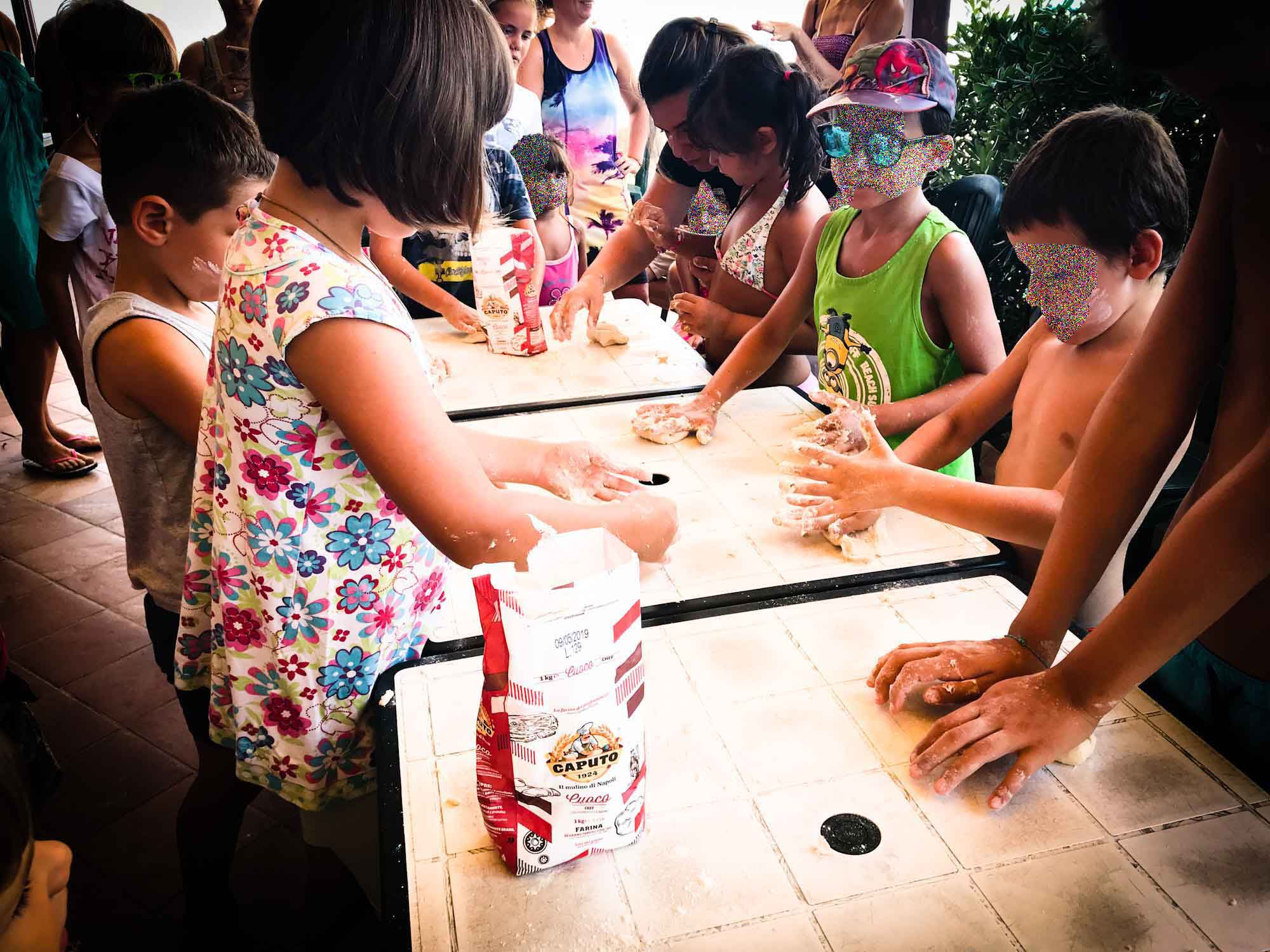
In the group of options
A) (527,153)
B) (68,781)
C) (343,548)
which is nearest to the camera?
(343,548)

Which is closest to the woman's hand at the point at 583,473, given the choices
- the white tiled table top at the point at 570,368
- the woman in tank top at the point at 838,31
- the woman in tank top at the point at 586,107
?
the white tiled table top at the point at 570,368

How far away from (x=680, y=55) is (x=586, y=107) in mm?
1574

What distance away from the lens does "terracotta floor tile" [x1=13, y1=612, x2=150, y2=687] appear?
2.81 meters

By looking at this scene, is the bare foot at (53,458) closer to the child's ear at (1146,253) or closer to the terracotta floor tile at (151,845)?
the terracotta floor tile at (151,845)

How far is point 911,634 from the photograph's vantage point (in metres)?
1.26

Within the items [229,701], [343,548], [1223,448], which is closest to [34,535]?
[229,701]

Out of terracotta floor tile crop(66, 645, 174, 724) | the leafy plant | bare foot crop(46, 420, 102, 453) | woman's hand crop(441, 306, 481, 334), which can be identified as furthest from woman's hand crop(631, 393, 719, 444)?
bare foot crop(46, 420, 102, 453)

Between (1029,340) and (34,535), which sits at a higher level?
(1029,340)

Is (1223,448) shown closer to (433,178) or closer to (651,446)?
(433,178)

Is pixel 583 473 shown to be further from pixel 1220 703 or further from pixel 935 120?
pixel 935 120

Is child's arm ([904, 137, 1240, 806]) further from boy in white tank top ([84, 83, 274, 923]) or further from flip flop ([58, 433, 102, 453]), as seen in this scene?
flip flop ([58, 433, 102, 453])

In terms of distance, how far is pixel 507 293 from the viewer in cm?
244

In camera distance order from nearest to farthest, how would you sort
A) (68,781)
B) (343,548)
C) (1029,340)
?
1. (343,548)
2. (1029,340)
3. (68,781)

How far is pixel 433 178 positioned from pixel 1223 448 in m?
1.00
